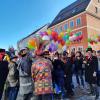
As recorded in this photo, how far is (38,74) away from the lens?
5184mm

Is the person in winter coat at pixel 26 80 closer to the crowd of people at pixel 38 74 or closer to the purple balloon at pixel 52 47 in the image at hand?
the crowd of people at pixel 38 74

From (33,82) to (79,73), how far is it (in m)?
5.91

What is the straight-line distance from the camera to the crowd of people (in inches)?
203

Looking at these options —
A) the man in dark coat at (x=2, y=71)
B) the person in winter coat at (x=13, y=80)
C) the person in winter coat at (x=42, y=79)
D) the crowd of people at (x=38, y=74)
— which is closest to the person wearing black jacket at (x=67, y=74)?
the crowd of people at (x=38, y=74)

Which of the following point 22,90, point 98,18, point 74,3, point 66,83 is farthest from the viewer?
point 74,3

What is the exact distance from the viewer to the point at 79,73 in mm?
11039

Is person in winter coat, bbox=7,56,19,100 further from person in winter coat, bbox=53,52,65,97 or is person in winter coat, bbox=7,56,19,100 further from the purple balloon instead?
the purple balloon

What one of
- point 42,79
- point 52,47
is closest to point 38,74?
point 42,79

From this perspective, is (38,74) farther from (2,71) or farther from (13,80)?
(13,80)

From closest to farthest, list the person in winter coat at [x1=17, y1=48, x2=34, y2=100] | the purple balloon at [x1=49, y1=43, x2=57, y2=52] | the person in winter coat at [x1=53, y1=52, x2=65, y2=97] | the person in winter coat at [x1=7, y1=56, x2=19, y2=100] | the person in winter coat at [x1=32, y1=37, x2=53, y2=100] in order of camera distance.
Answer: the person in winter coat at [x1=32, y1=37, x2=53, y2=100], the person in winter coat at [x1=17, y1=48, x2=34, y2=100], the person in winter coat at [x1=7, y1=56, x2=19, y2=100], the person in winter coat at [x1=53, y1=52, x2=65, y2=97], the purple balloon at [x1=49, y1=43, x2=57, y2=52]

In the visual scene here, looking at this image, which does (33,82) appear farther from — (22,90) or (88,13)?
(88,13)

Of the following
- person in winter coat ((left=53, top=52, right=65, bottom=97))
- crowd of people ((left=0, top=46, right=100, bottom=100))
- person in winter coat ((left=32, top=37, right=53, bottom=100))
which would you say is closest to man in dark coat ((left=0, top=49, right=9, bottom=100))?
crowd of people ((left=0, top=46, right=100, bottom=100))

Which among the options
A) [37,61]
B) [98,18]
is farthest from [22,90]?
[98,18]

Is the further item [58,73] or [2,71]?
[58,73]
